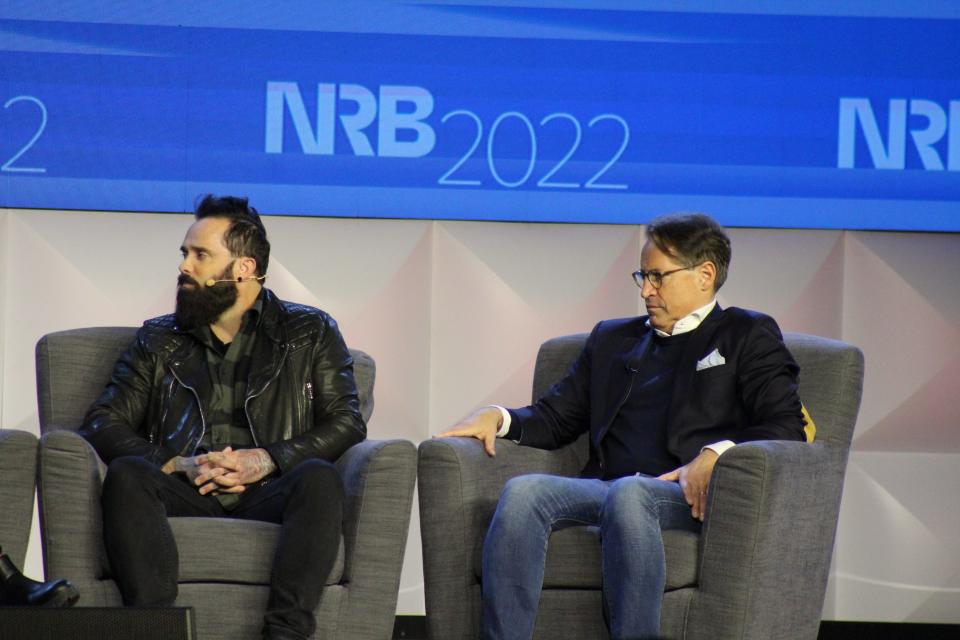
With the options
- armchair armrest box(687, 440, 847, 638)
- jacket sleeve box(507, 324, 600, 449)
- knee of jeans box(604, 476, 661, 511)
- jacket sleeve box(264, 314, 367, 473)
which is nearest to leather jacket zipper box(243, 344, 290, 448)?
jacket sleeve box(264, 314, 367, 473)

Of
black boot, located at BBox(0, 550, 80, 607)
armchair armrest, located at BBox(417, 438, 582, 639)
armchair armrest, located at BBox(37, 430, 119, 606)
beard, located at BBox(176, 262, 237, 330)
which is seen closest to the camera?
black boot, located at BBox(0, 550, 80, 607)

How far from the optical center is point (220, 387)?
3508 millimetres

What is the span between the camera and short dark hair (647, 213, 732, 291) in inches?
135

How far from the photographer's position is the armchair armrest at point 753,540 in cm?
295

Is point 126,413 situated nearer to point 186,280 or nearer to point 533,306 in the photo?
point 186,280

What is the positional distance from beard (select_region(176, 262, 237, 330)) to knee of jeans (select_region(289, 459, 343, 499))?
654 mm

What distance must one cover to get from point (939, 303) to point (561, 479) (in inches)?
78.4

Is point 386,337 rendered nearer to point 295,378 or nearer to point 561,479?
point 295,378

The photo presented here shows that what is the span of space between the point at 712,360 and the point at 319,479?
111 centimetres

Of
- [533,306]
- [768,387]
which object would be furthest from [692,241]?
[533,306]

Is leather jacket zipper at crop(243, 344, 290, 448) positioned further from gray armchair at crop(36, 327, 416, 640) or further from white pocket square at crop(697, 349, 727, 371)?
white pocket square at crop(697, 349, 727, 371)

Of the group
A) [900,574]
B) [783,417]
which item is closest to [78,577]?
[783,417]

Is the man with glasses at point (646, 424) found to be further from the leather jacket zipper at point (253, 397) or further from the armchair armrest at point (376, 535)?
the leather jacket zipper at point (253, 397)

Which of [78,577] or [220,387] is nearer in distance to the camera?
[78,577]
